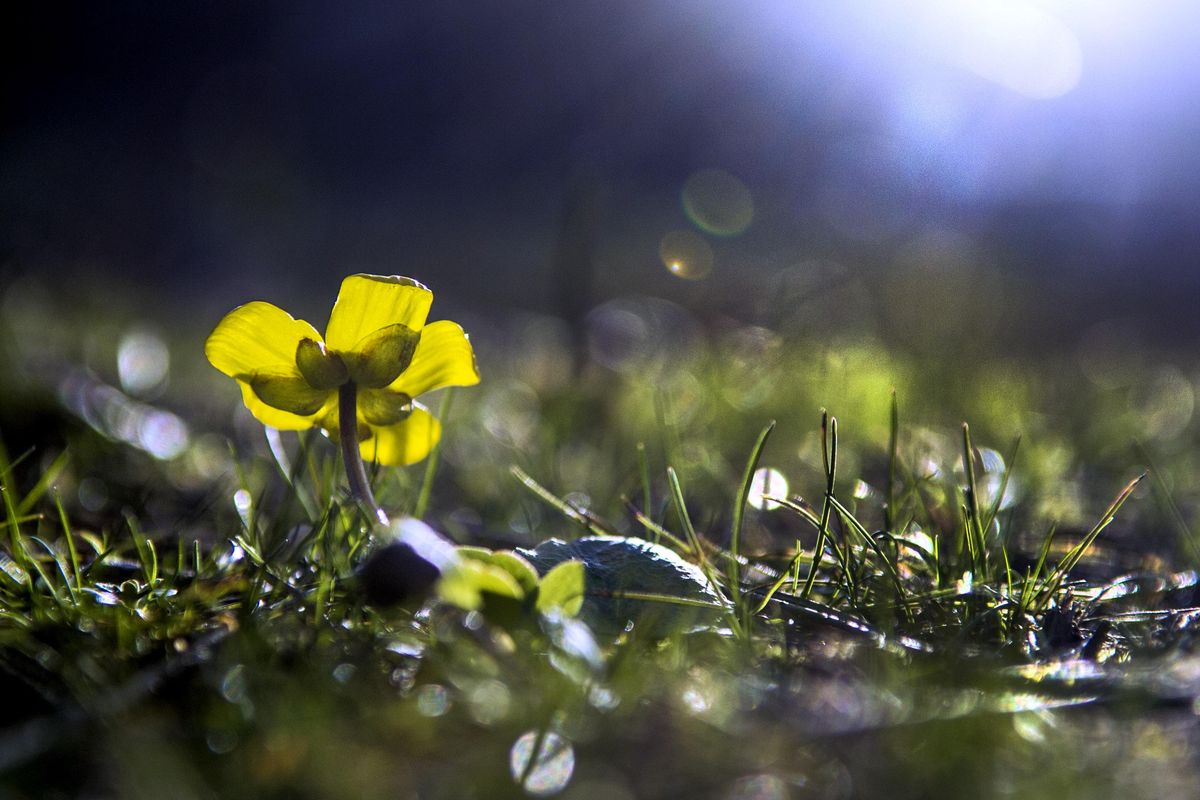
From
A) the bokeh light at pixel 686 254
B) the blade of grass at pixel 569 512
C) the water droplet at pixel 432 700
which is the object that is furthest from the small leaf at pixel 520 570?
the bokeh light at pixel 686 254

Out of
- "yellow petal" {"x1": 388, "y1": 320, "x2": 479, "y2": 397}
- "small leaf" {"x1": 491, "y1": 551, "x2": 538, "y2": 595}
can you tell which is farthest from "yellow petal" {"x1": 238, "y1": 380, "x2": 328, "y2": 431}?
"small leaf" {"x1": 491, "y1": 551, "x2": 538, "y2": 595}

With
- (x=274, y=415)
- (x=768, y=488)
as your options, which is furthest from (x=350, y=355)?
(x=768, y=488)

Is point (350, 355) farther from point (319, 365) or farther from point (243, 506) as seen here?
point (243, 506)

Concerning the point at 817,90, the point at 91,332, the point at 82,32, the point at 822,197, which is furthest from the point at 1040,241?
the point at 82,32

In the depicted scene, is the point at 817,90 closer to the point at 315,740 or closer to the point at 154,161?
the point at 154,161

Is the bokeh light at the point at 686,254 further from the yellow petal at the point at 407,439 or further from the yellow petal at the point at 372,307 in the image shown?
the yellow petal at the point at 372,307
